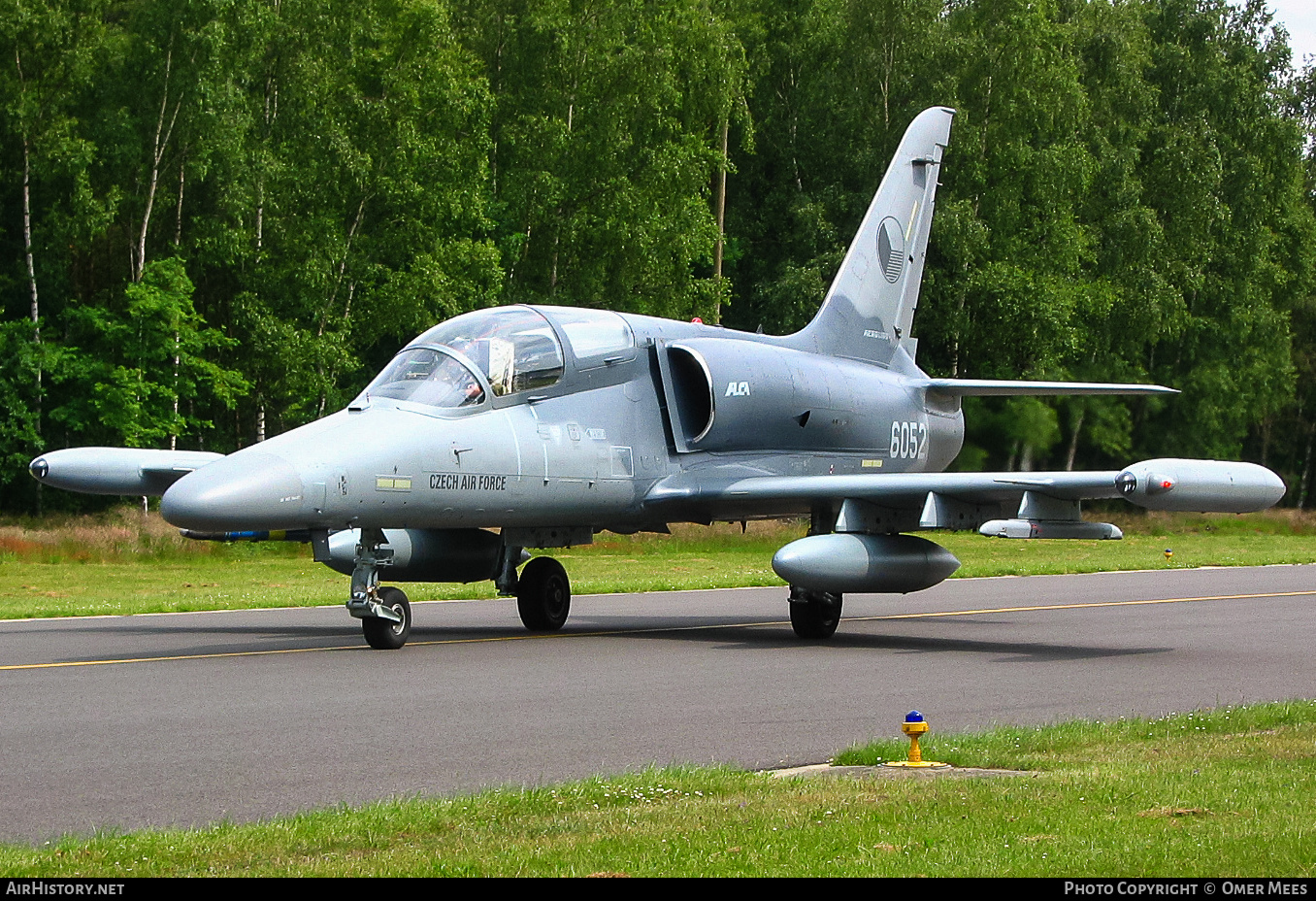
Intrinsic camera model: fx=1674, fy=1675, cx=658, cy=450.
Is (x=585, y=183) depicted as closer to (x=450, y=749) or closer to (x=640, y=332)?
(x=640, y=332)

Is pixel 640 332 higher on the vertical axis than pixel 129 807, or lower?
higher

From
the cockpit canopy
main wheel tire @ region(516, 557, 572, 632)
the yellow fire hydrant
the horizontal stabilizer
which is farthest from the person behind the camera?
the horizontal stabilizer

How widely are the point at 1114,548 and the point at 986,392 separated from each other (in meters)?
21.5

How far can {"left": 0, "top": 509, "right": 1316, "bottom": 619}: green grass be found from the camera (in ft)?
76.0

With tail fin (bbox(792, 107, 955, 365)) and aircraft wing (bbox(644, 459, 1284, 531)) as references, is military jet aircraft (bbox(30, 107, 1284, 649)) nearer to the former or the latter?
aircraft wing (bbox(644, 459, 1284, 531))

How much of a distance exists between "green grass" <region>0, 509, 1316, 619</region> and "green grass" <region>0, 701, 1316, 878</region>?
1333cm

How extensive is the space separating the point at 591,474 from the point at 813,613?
2.64 meters

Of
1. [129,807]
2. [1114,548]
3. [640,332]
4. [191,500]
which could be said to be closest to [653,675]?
[191,500]

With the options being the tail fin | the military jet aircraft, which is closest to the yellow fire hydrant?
the military jet aircraft

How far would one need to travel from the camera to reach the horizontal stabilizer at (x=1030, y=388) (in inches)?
684

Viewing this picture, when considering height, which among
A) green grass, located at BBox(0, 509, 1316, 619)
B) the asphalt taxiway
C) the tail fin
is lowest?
green grass, located at BBox(0, 509, 1316, 619)

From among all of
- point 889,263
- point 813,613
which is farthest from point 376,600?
point 889,263

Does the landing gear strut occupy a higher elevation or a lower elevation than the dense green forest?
lower
